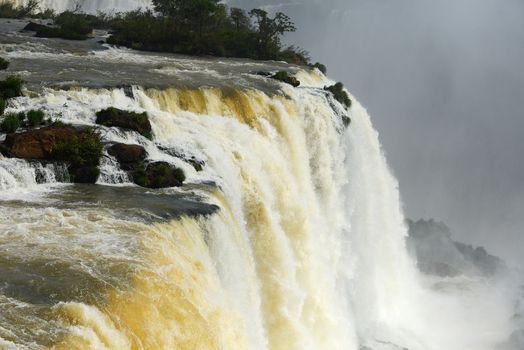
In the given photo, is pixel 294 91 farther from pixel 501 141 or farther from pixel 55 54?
pixel 501 141

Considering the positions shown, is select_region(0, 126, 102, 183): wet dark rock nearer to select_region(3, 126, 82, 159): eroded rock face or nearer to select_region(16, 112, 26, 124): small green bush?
select_region(3, 126, 82, 159): eroded rock face

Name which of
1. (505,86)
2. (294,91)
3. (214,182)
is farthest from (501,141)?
(214,182)

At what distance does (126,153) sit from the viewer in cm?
1270

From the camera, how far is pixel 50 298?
21.8ft

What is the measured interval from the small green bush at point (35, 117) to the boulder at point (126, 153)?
1.87m

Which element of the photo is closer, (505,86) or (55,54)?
(55,54)

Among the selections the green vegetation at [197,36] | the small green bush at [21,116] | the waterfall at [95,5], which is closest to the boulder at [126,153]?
the small green bush at [21,116]

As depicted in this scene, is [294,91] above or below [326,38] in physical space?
below

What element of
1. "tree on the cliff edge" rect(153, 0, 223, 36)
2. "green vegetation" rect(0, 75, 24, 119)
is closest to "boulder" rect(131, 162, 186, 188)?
"green vegetation" rect(0, 75, 24, 119)

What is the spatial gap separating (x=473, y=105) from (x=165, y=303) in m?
118

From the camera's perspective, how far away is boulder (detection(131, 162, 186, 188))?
12.0 metres

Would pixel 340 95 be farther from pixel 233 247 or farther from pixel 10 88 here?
pixel 233 247

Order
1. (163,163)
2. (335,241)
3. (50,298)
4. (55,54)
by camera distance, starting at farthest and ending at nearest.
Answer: (55,54), (335,241), (163,163), (50,298)

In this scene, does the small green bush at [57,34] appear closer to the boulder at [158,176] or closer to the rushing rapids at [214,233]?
the rushing rapids at [214,233]
